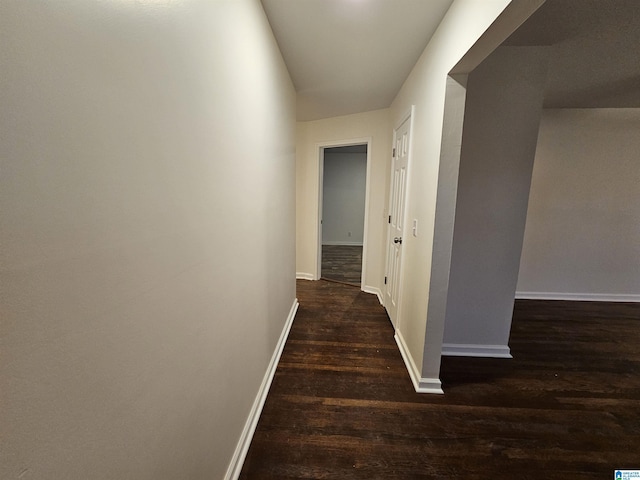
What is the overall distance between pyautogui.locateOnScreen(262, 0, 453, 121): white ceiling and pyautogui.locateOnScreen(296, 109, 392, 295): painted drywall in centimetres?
59

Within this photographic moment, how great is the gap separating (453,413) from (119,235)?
1983 mm

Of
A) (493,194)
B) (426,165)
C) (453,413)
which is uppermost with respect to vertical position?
(426,165)

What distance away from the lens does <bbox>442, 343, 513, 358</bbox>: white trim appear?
223cm

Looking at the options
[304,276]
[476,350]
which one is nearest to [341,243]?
[304,276]

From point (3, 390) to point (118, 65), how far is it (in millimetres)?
615

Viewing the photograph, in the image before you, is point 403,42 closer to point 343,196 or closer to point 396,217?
point 396,217

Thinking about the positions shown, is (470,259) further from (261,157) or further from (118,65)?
(118,65)

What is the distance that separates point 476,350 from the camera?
2248 mm

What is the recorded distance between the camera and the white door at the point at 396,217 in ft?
7.87

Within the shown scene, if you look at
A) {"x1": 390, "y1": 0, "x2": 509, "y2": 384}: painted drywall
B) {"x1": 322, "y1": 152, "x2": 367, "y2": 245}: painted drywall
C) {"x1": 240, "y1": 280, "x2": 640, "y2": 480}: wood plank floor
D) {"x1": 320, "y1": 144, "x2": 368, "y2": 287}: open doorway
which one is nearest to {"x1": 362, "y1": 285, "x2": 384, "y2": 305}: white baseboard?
{"x1": 240, "y1": 280, "x2": 640, "y2": 480}: wood plank floor

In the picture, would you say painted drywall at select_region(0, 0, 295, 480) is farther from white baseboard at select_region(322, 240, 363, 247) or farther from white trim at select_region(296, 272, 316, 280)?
white baseboard at select_region(322, 240, 363, 247)

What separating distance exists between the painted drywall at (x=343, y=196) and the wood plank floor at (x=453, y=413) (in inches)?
163

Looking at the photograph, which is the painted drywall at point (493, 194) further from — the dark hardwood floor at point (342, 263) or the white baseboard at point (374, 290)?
the dark hardwood floor at point (342, 263)

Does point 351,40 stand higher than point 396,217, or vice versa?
point 351,40
